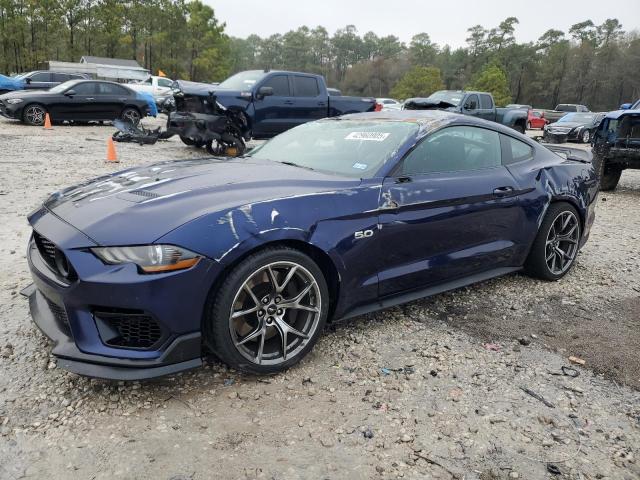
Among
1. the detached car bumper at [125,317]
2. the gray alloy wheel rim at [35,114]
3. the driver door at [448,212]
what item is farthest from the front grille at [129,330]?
the gray alloy wheel rim at [35,114]

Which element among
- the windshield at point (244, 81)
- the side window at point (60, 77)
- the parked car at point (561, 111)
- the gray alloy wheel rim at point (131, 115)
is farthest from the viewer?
the parked car at point (561, 111)

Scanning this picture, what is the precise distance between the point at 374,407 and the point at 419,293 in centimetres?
108

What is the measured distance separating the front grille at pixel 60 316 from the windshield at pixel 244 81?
29.2ft

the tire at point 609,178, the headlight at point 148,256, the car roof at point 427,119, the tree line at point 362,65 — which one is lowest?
the tire at point 609,178

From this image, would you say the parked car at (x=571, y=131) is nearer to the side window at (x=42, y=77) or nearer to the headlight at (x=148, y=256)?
the side window at (x=42, y=77)

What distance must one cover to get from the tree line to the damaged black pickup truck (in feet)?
128

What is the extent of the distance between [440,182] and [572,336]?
1391 millimetres

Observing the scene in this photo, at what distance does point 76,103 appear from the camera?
589 inches

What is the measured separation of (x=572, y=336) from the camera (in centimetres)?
347

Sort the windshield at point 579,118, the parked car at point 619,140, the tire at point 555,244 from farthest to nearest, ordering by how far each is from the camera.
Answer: the windshield at point 579,118
the parked car at point 619,140
the tire at point 555,244

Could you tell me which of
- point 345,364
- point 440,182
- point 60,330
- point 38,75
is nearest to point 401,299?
point 345,364

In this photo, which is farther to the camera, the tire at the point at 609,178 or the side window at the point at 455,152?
the tire at the point at 609,178

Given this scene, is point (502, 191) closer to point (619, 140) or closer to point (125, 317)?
point (125, 317)

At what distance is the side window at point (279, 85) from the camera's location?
11.0 metres
